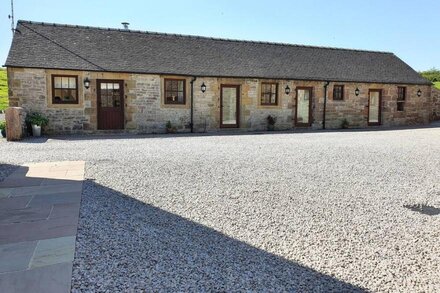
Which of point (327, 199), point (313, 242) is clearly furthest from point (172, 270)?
point (327, 199)

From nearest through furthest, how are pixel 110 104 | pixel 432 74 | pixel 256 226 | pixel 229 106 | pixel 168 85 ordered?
pixel 256 226
pixel 110 104
pixel 168 85
pixel 229 106
pixel 432 74

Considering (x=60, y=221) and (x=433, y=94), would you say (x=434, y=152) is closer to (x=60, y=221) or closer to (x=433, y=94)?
(x=60, y=221)

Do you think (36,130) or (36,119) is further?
(36,119)

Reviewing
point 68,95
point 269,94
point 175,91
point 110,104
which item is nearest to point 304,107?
point 269,94

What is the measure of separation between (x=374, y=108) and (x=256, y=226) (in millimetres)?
18723

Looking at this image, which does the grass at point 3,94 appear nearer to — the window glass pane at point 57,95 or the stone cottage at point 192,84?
the stone cottage at point 192,84

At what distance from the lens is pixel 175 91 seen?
15.7 metres

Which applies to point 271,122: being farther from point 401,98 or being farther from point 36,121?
point 36,121

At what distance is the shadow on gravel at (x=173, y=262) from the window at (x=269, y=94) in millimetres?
13713

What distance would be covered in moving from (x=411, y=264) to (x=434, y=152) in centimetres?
828

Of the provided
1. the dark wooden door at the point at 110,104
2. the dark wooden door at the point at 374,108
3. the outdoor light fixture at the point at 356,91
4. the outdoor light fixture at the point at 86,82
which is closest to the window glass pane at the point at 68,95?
the outdoor light fixture at the point at 86,82

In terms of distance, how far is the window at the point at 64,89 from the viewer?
13922mm

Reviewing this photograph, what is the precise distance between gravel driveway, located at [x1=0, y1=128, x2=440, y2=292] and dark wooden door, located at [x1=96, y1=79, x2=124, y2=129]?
6706 mm

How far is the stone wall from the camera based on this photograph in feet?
44.6
